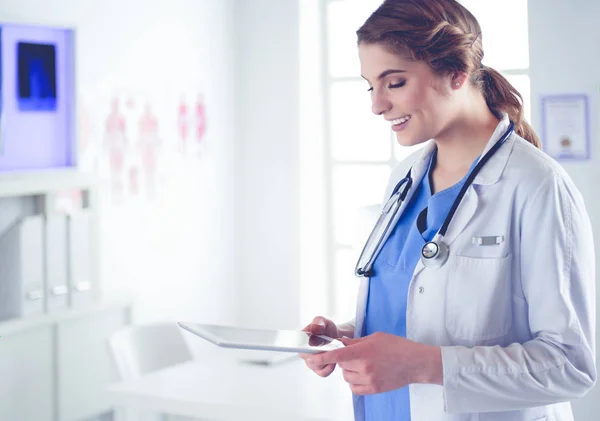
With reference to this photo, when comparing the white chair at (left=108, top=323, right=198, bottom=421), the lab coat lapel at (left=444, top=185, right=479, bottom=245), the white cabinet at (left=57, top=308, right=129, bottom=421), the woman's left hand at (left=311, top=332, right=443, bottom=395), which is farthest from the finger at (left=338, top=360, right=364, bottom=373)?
the white cabinet at (left=57, top=308, right=129, bottom=421)

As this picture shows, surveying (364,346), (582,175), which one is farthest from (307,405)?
(582,175)

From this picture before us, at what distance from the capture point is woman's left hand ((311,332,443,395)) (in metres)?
1.29

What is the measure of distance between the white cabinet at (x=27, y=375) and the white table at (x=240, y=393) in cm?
51

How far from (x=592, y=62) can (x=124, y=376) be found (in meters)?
2.44

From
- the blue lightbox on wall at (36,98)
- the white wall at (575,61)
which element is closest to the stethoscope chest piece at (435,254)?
the blue lightbox on wall at (36,98)

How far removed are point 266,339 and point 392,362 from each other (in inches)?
10.5

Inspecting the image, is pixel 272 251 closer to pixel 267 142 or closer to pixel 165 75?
pixel 267 142

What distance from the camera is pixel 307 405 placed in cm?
231

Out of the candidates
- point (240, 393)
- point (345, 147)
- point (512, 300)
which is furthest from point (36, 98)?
point (512, 300)

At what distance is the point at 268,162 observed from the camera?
4523 millimetres

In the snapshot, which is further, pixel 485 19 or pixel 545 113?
pixel 485 19

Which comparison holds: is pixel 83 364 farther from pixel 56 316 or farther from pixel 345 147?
pixel 345 147

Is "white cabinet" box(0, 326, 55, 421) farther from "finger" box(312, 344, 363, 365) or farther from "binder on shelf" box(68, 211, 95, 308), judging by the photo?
"finger" box(312, 344, 363, 365)

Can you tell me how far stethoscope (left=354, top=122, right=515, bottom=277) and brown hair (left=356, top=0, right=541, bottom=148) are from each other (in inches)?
3.6
